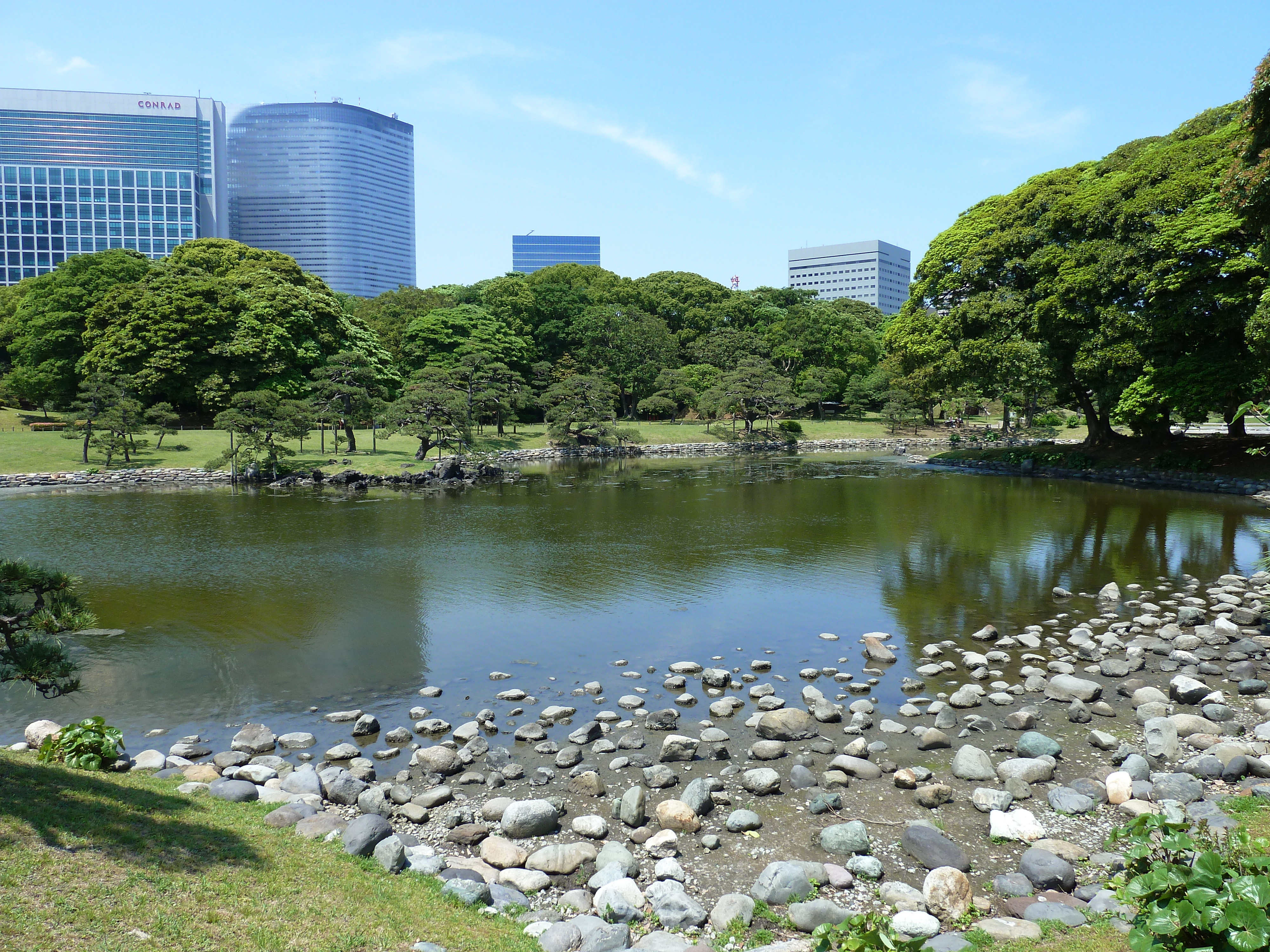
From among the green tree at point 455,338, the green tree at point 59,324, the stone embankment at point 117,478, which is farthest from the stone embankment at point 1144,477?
the green tree at point 59,324

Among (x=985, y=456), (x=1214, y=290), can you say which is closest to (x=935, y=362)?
(x=985, y=456)

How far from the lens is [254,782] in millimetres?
7492

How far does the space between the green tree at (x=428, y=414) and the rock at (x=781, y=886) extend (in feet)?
105

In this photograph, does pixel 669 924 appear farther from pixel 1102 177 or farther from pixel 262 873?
pixel 1102 177

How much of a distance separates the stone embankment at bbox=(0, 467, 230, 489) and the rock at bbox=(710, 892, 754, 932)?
114ft

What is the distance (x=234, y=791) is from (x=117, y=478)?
33748 mm

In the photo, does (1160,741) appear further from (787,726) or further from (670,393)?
(670,393)

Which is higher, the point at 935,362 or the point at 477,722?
the point at 935,362

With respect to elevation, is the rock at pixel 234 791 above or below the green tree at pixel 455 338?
below

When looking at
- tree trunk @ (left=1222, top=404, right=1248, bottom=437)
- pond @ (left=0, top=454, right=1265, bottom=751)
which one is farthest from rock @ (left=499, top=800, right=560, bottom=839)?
tree trunk @ (left=1222, top=404, right=1248, bottom=437)

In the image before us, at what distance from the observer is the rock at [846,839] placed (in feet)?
20.5

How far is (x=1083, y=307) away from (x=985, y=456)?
→ 430 inches

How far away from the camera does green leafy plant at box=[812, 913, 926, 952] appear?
Answer: 4.18 meters

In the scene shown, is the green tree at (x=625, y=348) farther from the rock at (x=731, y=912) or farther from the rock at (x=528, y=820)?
the rock at (x=731, y=912)
